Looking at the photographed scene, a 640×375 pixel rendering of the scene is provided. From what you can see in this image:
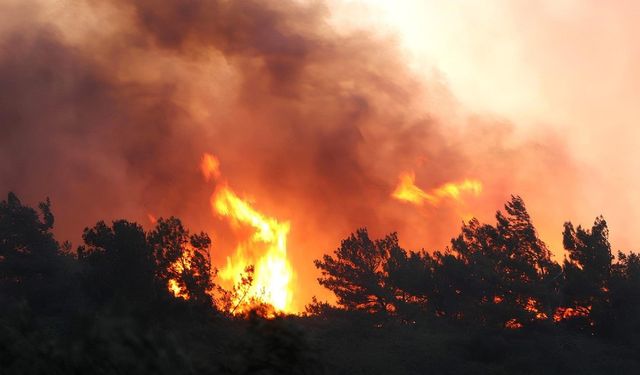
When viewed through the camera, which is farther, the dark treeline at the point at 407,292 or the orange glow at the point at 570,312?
the orange glow at the point at 570,312

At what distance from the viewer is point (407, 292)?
225ft

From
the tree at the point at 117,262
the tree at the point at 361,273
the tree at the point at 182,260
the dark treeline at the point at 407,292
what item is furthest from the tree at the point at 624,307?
the tree at the point at 117,262

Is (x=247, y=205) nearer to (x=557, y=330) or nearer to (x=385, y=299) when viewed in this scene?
(x=385, y=299)

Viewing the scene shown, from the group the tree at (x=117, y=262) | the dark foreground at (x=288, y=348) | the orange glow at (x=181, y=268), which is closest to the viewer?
the dark foreground at (x=288, y=348)

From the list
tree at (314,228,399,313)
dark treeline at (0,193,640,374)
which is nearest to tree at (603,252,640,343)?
dark treeline at (0,193,640,374)

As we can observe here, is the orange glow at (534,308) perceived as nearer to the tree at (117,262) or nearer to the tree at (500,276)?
the tree at (500,276)

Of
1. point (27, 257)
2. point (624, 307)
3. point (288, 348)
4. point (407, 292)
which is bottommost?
point (288, 348)

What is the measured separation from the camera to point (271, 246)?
89375 millimetres

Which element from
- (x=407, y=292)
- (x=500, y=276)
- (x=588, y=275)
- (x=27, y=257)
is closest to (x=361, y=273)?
(x=407, y=292)

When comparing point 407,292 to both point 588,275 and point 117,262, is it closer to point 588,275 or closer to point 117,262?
point 588,275

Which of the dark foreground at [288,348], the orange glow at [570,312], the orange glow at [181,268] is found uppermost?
the orange glow at [181,268]

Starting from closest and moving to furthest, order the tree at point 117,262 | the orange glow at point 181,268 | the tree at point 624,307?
the tree at point 117,262, the orange glow at point 181,268, the tree at point 624,307

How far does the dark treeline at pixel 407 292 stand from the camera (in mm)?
53000

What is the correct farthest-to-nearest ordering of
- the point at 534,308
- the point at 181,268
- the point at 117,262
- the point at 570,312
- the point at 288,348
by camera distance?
the point at 570,312 < the point at 534,308 < the point at 181,268 < the point at 117,262 < the point at 288,348
